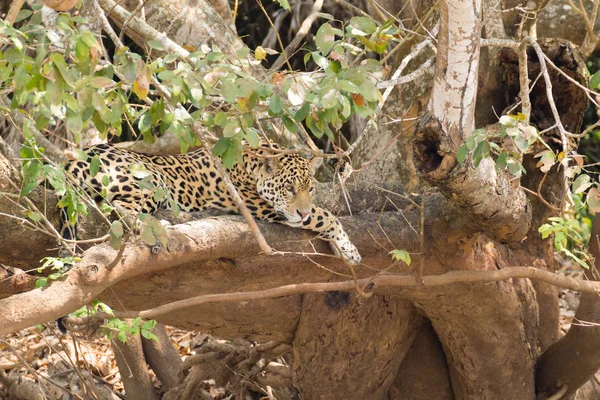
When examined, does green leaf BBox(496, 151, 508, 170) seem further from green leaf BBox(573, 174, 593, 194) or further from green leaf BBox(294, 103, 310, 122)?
green leaf BBox(294, 103, 310, 122)

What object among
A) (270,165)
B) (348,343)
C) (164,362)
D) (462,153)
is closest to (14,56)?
(462,153)

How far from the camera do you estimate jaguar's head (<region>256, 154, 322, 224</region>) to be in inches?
201

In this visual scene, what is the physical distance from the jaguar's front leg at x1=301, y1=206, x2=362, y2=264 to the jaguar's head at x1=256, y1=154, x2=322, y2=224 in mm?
48

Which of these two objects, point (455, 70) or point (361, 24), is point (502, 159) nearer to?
point (455, 70)

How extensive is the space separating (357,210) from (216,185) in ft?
3.00

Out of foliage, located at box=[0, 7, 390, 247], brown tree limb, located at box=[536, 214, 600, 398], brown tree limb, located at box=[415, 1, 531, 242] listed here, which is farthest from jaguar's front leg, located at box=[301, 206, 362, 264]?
brown tree limb, located at box=[536, 214, 600, 398]

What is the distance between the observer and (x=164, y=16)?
20.8ft

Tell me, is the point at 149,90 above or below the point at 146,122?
above

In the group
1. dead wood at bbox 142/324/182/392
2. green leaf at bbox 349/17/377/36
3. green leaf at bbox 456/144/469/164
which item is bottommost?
dead wood at bbox 142/324/182/392

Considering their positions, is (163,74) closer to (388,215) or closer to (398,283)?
(398,283)

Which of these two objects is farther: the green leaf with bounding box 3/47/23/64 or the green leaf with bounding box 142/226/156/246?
the green leaf with bounding box 142/226/156/246

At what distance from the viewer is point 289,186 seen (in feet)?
17.4

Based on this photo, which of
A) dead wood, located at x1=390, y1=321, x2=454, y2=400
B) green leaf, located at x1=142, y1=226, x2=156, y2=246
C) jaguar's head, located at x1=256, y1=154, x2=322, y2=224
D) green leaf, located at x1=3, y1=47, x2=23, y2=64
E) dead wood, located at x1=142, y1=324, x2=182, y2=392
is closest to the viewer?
green leaf, located at x1=3, y1=47, x2=23, y2=64

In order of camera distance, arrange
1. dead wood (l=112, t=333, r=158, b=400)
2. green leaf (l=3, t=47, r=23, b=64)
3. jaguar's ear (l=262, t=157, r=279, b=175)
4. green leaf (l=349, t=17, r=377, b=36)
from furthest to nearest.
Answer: dead wood (l=112, t=333, r=158, b=400) < jaguar's ear (l=262, t=157, r=279, b=175) < green leaf (l=349, t=17, r=377, b=36) < green leaf (l=3, t=47, r=23, b=64)
